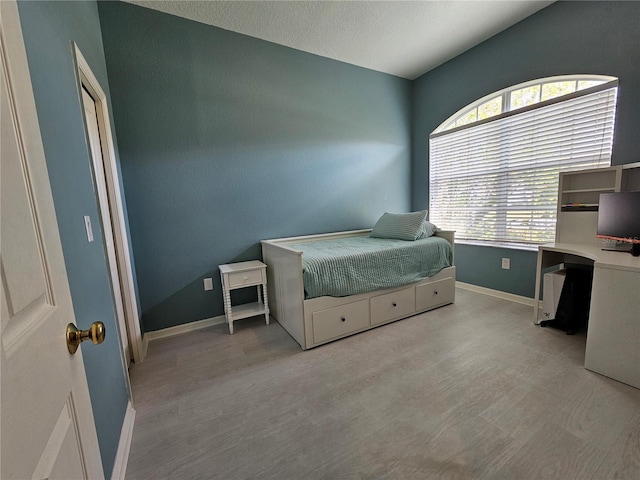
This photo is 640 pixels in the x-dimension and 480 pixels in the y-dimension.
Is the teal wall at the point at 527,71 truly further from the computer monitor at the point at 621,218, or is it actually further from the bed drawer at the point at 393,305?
the bed drawer at the point at 393,305

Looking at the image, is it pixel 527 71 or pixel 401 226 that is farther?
pixel 401 226

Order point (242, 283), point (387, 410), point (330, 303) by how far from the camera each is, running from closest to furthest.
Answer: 1. point (387, 410)
2. point (330, 303)
3. point (242, 283)

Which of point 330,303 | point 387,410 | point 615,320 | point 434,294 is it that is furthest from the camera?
point 434,294

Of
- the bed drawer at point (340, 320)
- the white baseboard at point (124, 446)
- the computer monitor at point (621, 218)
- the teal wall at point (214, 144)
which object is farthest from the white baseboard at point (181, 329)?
the computer monitor at point (621, 218)

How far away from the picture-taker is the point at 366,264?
2.18 metres

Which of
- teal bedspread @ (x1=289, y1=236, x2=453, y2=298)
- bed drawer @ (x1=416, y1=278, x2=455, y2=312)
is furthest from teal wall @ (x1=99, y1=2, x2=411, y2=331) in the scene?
bed drawer @ (x1=416, y1=278, x2=455, y2=312)

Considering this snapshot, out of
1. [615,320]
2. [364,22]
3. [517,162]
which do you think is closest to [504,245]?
[517,162]

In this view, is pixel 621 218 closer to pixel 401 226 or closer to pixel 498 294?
pixel 498 294

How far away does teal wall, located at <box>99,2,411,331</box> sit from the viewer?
2150 mm

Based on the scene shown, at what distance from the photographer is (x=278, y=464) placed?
1144 mm

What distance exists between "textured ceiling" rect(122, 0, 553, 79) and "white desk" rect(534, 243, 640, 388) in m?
2.25

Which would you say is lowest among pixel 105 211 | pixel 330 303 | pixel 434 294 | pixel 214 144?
pixel 434 294

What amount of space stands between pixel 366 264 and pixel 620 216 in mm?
1803

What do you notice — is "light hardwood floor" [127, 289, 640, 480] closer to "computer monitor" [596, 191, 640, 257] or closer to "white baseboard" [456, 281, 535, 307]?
"white baseboard" [456, 281, 535, 307]
